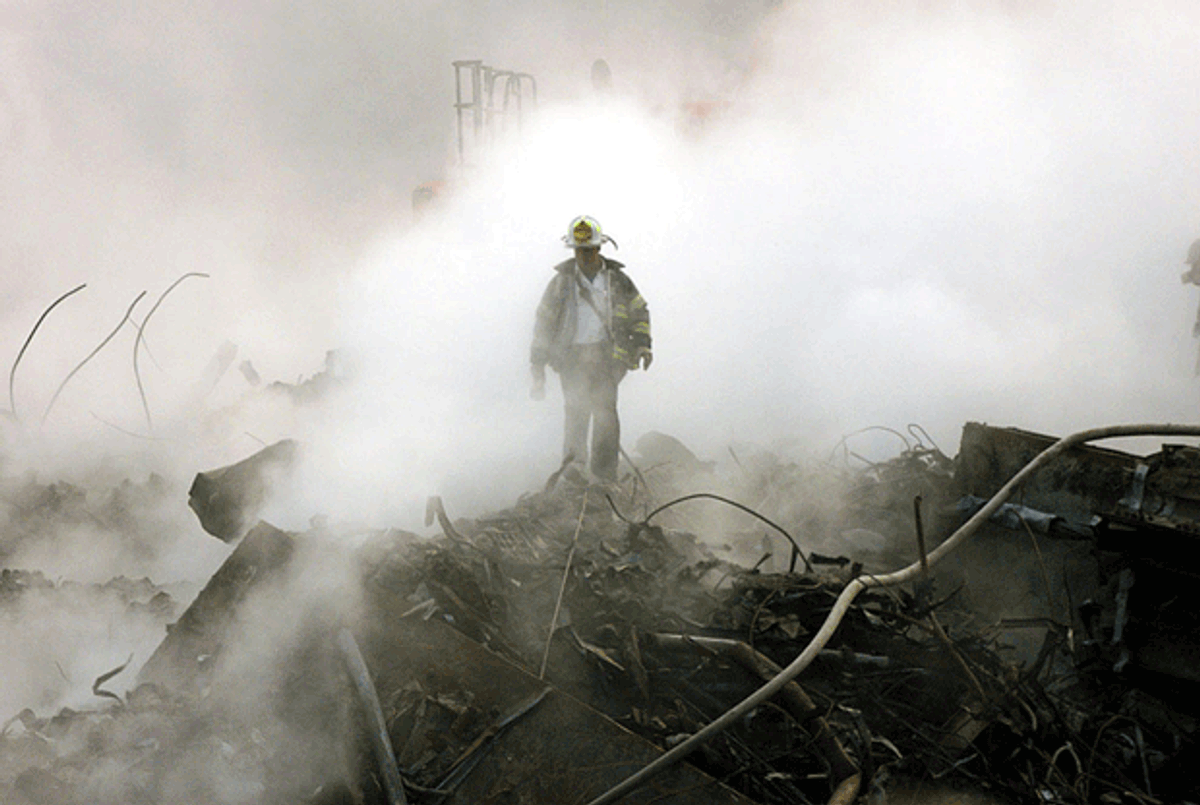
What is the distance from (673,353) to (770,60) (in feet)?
21.3

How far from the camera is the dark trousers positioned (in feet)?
19.9

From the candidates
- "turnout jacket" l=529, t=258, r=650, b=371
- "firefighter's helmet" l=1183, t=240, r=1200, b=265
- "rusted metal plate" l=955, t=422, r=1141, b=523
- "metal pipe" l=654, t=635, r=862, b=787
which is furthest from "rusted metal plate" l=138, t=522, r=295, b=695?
"firefighter's helmet" l=1183, t=240, r=1200, b=265

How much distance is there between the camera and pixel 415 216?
1215cm

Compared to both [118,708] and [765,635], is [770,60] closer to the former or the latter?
[765,635]

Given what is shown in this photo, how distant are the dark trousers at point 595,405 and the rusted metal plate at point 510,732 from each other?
3.22m

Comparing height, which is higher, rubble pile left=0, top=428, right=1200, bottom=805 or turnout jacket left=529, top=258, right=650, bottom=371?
turnout jacket left=529, top=258, right=650, bottom=371

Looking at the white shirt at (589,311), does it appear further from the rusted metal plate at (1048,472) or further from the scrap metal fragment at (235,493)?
the rusted metal plate at (1048,472)

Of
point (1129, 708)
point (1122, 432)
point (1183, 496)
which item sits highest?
point (1122, 432)

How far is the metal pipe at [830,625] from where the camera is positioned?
7.33 feet

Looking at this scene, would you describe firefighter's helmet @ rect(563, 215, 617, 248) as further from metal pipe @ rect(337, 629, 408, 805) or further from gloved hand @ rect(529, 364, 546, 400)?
metal pipe @ rect(337, 629, 408, 805)

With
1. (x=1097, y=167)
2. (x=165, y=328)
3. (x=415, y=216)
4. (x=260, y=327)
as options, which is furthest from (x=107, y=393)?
(x=1097, y=167)

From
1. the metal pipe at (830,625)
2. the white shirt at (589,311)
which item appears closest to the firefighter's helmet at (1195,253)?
the white shirt at (589,311)

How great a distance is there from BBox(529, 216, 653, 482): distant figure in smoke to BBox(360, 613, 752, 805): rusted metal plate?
3.16 m

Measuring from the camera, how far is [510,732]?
2643 millimetres
